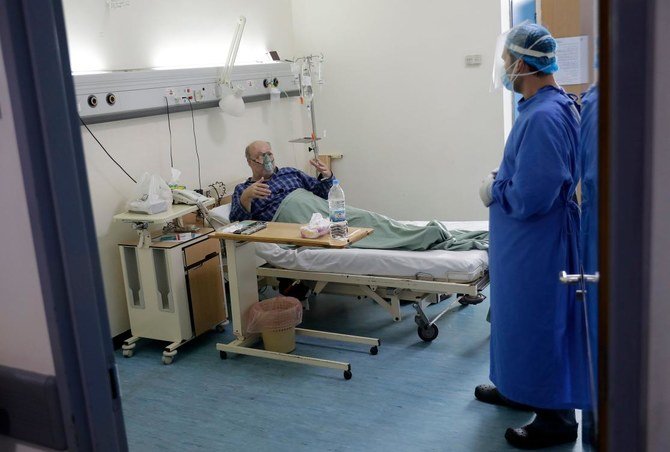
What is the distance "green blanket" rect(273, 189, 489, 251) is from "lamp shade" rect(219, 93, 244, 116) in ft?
2.84

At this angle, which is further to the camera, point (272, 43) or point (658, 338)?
point (272, 43)

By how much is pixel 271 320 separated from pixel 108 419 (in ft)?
7.72

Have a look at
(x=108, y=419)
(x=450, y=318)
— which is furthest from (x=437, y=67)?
(x=108, y=419)

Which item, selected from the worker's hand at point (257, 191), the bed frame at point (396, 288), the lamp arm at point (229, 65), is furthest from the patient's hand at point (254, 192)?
the lamp arm at point (229, 65)

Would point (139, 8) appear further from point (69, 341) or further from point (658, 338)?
point (658, 338)

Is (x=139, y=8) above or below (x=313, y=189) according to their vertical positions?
above

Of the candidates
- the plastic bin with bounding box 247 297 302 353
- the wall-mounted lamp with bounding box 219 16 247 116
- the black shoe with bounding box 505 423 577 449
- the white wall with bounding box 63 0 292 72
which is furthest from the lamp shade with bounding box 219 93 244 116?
the black shoe with bounding box 505 423 577 449

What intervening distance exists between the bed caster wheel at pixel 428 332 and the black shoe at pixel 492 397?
0.68 meters

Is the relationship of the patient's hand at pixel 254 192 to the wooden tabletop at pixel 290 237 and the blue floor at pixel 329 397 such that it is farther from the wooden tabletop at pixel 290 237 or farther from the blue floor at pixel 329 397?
the blue floor at pixel 329 397

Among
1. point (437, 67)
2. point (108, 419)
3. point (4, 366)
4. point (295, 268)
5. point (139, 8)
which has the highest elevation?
point (139, 8)

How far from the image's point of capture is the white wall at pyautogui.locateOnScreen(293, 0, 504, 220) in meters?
5.35

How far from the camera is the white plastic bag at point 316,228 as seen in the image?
3.50m

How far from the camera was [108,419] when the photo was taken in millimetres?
1418

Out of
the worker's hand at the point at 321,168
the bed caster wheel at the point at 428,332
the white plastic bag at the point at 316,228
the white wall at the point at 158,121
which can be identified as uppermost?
the white wall at the point at 158,121
